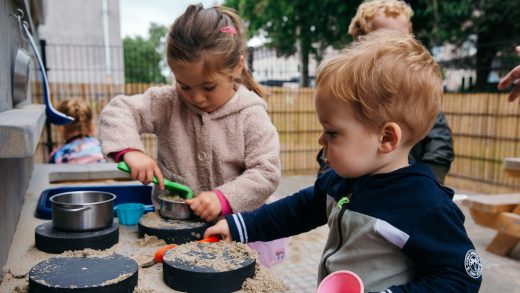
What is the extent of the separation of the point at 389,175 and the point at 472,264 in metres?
0.24

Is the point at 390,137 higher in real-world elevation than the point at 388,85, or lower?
lower

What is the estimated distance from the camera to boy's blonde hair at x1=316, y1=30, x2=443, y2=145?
0.95 metres

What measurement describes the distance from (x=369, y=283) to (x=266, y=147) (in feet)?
2.22

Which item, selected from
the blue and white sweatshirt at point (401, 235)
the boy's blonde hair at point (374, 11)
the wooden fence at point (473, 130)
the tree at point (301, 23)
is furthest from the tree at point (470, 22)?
the blue and white sweatshirt at point (401, 235)

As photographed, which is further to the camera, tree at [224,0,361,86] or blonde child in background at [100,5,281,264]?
tree at [224,0,361,86]

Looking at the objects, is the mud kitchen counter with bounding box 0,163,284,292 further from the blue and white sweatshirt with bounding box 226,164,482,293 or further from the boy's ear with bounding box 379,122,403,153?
the boy's ear with bounding box 379,122,403,153

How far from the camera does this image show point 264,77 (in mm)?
7605

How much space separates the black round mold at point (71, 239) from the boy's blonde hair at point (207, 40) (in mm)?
594

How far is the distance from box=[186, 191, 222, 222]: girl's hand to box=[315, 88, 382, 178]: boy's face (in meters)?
0.50

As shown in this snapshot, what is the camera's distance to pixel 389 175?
3.36 ft

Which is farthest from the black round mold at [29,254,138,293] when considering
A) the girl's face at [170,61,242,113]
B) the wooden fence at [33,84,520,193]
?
the wooden fence at [33,84,520,193]

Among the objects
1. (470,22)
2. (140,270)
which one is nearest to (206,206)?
(140,270)

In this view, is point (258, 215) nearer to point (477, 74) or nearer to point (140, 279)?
point (140, 279)

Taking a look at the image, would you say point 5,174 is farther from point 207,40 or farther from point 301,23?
point 301,23
